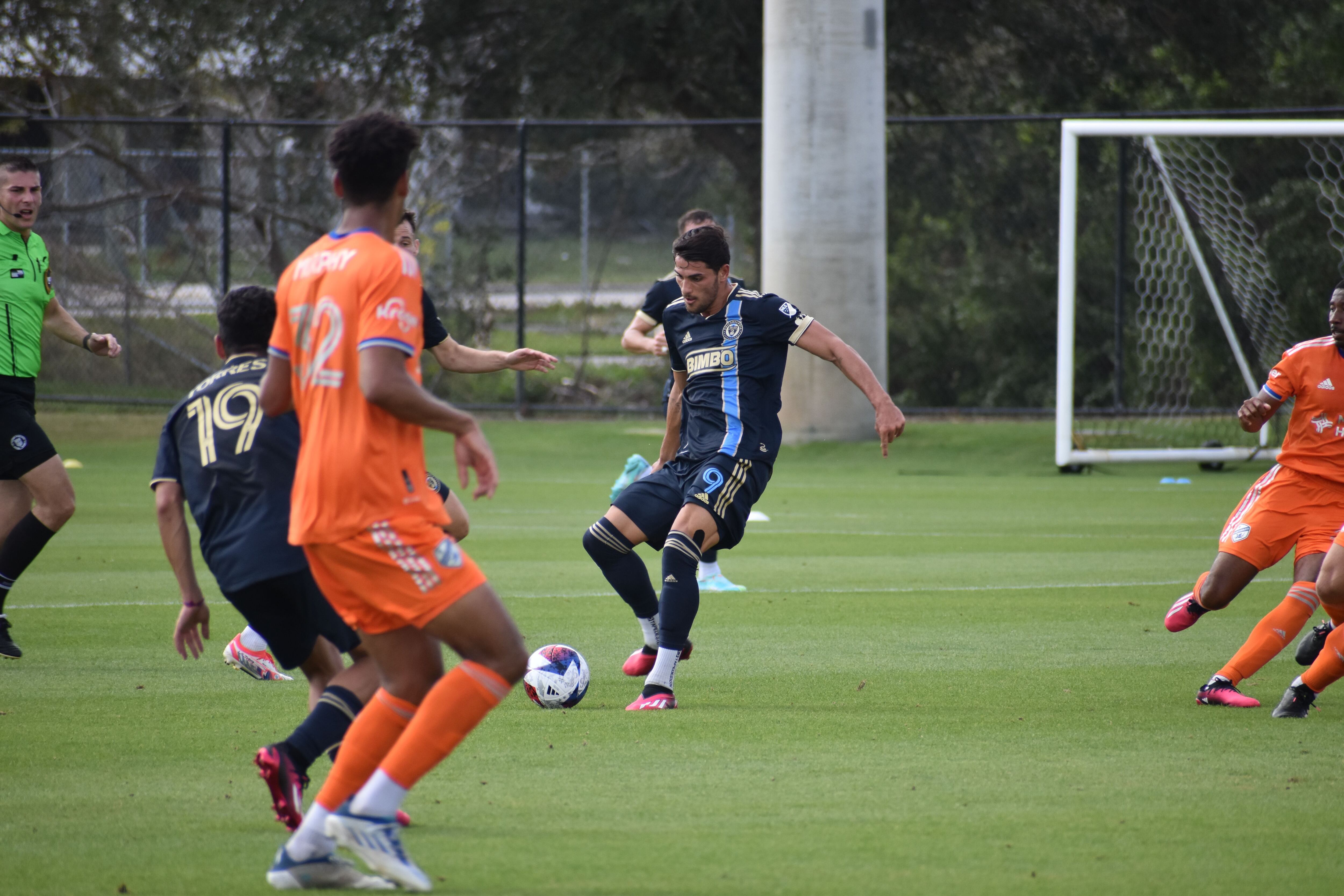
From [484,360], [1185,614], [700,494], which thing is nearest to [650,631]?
[700,494]

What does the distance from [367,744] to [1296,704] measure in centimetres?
401

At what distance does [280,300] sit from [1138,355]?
16111 millimetres

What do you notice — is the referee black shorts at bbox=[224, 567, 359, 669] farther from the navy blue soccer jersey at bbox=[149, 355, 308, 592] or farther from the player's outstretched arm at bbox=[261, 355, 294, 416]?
the player's outstretched arm at bbox=[261, 355, 294, 416]

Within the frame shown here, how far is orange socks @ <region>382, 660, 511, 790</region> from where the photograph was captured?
3.71 metres

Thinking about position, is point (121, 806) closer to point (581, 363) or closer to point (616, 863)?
point (616, 863)

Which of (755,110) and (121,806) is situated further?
(755,110)

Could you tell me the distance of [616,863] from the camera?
4055mm

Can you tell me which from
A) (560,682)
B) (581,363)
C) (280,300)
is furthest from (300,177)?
(280,300)

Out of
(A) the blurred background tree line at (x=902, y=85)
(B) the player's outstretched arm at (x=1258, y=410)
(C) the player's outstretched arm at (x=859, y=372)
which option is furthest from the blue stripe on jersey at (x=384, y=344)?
(A) the blurred background tree line at (x=902, y=85)

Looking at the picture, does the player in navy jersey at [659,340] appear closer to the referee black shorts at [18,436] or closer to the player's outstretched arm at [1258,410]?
the referee black shorts at [18,436]

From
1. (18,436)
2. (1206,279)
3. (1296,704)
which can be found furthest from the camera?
(1206,279)

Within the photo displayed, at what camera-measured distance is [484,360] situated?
6.84 m

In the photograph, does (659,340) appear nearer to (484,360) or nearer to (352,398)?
(484,360)

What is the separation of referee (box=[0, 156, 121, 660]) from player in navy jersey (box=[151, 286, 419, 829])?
11.1 feet
